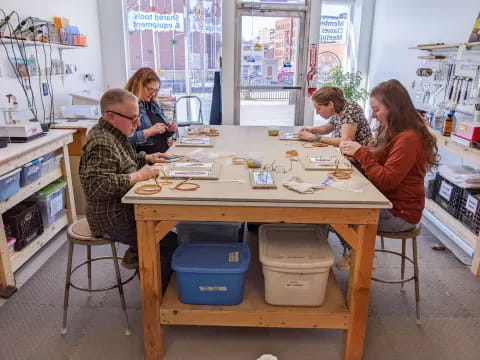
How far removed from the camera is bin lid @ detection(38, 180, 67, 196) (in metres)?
2.79

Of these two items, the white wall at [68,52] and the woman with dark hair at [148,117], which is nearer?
the woman with dark hair at [148,117]

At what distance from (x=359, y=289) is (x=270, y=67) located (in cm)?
454

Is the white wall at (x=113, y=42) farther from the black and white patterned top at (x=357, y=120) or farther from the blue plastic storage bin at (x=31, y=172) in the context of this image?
the black and white patterned top at (x=357, y=120)

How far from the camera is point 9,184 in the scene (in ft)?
7.52

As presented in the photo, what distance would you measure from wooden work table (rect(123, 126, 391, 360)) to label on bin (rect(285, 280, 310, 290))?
11cm

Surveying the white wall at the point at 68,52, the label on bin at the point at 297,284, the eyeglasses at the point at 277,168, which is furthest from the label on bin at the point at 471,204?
the white wall at the point at 68,52

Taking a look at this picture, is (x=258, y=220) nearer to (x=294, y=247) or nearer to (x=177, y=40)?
(x=294, y=247)

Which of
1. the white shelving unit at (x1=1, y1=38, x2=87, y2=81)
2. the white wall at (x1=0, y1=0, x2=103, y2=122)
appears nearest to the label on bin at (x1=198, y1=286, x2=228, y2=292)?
the white wall at (x1=0, y1=0, x2=103, y2=122)

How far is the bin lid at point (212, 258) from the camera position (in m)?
1.76

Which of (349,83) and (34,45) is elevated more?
(34,45)

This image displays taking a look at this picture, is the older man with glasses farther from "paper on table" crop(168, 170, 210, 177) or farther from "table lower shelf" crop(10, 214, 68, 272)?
"table lower shelf" crop(10, 214, 68, 272)

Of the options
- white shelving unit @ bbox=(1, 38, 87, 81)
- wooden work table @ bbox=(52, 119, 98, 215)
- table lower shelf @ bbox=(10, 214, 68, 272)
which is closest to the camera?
table lower shelf @ bbox=(10, 214, 68, 272)

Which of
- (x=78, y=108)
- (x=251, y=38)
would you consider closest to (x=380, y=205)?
(x=78, y=108)

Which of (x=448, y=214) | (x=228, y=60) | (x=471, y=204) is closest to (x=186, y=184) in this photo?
(x=471, y=204)
